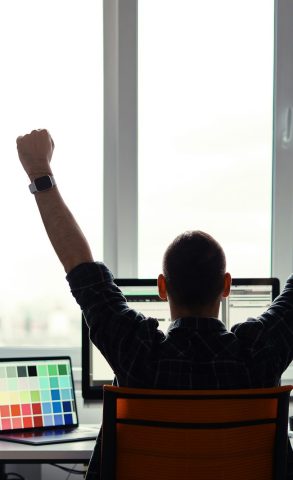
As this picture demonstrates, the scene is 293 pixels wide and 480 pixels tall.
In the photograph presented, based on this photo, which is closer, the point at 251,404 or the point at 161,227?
the point at 251,404

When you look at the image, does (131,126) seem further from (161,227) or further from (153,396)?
(153,396)

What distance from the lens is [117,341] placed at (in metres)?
1.45

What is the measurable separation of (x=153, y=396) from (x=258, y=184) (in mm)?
1784

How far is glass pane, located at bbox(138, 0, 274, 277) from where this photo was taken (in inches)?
119

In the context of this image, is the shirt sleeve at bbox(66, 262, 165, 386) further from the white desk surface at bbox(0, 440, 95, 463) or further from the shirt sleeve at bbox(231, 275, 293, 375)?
the white desk surface at bbox(0, 440, 95, 463)

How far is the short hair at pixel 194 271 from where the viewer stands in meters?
1.51

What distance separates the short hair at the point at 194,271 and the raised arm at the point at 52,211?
0.54 feet

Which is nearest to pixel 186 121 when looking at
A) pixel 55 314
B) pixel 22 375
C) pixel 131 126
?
pixel 131 126

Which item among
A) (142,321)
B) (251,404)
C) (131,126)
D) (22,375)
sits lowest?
(22,375)

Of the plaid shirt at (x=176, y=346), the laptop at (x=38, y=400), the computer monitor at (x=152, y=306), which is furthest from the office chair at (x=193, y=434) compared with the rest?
the computer monitor at (x=152, y=306)

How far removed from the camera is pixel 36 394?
232cm

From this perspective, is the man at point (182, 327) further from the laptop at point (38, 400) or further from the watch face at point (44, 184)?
the laptop at point (38, 400)

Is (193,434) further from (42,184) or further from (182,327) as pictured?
(42,184)

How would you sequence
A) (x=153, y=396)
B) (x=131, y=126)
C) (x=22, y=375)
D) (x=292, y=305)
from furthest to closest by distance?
1. (x=131, y=126)
2. (x=22, y=375)
3. (x=292, y=305)
4. (x=153, y=396)
